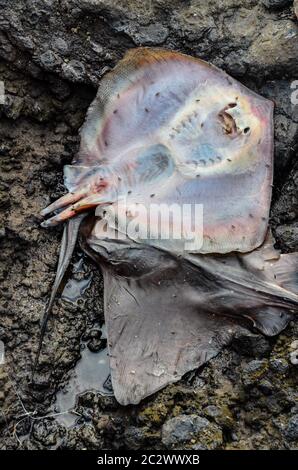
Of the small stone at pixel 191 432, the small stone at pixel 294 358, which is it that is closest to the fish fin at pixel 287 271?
the small stone at pixel 294 358

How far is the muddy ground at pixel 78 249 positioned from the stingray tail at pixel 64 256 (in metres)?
0.08

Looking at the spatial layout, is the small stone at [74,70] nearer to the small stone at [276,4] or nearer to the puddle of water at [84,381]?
the small stone at [276,4]

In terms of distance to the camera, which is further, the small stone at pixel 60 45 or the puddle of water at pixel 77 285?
the small stone at pixel 60 45

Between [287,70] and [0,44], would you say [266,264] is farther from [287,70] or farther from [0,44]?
[0,44]

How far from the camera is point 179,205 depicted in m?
3.36

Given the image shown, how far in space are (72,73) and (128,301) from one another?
1326mm

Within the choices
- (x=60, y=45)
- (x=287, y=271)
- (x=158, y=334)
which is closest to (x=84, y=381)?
(x=158, y=334)

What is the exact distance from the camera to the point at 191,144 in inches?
135

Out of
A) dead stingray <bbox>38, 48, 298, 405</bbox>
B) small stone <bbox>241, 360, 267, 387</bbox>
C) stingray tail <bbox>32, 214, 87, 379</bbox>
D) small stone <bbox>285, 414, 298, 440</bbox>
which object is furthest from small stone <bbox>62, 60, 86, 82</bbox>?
small stone <bbox>285, 414, 298, 440</bbox>

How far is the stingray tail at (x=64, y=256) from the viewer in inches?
133

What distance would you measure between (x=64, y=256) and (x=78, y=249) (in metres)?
0.21

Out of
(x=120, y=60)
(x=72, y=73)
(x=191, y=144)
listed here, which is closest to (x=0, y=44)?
(x=72, y=73)

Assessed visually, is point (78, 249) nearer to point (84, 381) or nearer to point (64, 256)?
point (64, 256)

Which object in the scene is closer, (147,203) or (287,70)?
(147,203)
